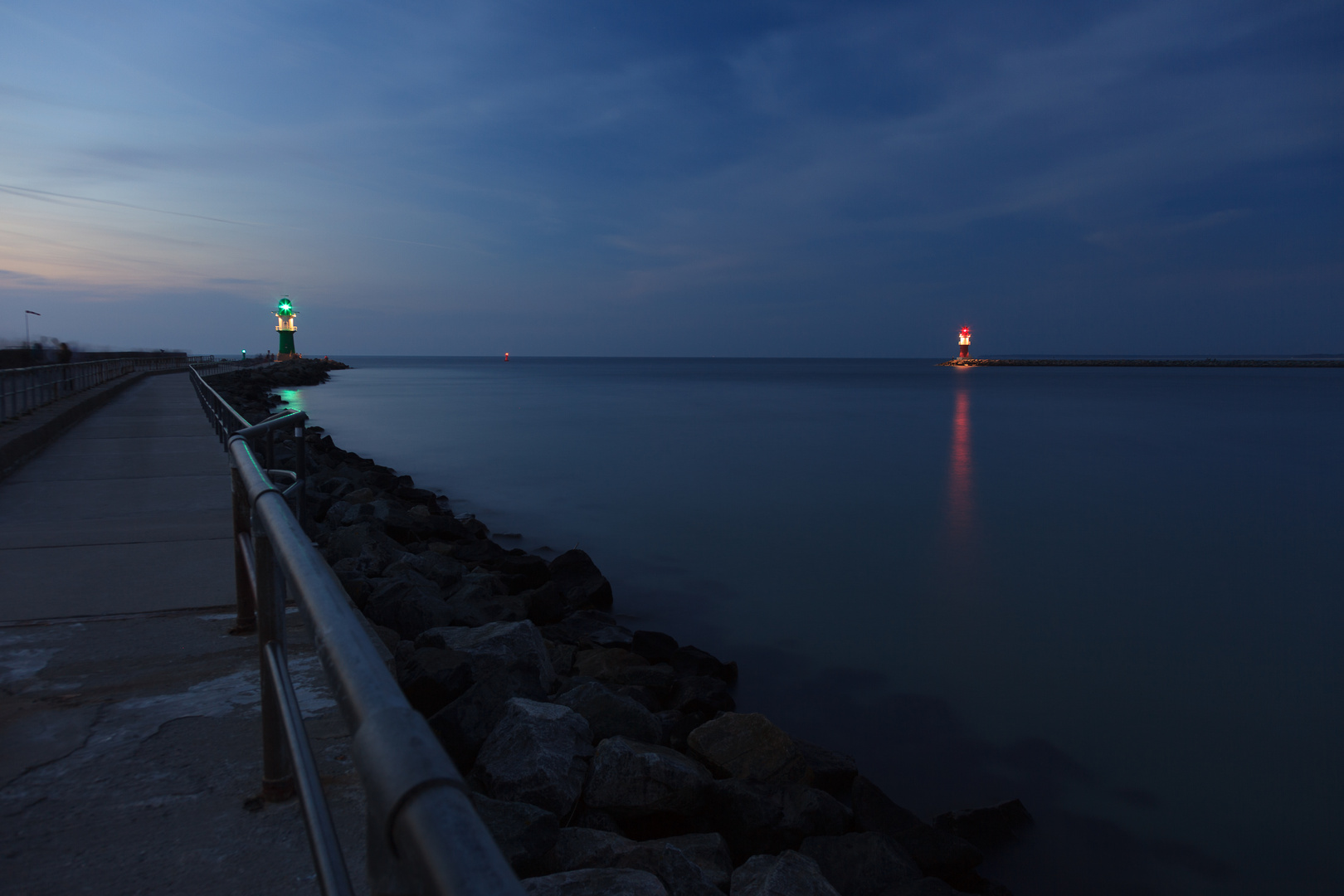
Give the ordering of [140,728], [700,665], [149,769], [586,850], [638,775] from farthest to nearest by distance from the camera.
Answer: [700,665] → [638,775] → [586,850] → [140,728] → [149,769]

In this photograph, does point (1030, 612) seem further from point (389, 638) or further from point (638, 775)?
point (389, 638)

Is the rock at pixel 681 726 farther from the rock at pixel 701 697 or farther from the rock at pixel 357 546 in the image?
Result: the rock at pixel 357 546

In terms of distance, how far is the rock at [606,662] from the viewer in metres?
5.98

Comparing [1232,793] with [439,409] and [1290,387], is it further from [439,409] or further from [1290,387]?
[1290,387]

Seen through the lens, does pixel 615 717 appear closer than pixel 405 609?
Yes

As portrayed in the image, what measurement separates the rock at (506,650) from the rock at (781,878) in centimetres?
166

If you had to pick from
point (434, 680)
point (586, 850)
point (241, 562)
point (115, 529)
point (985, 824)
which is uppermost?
point (241, 562)

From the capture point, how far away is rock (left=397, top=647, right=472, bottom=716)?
165 inches

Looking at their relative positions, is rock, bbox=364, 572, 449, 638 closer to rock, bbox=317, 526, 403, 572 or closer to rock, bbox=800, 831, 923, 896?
rock, bbox=317, 526, 403, 572

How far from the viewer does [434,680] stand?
167 inches

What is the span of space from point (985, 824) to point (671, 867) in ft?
8.45

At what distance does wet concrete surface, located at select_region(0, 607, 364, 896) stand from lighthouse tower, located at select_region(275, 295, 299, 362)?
7707 cm

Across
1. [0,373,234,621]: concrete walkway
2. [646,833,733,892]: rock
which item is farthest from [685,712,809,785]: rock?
[0,373,234,621]: concrete walkway

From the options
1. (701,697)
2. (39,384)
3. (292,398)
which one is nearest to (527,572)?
(701,697)
